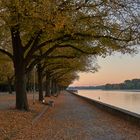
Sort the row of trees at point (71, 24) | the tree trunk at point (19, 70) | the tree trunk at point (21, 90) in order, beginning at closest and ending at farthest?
1. the row of trees at point (71, 24)
2. the tree trunk at point (19, 70)
3. the tree trunk at point (21, 90)

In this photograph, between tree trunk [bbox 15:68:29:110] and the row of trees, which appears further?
tree trunk [bbox 15:68:29:110]

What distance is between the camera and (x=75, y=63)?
47250 millimetres

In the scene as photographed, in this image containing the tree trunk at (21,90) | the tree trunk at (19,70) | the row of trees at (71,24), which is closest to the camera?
the row of trees at (71,24)

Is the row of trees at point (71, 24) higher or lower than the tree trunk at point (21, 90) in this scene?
higher

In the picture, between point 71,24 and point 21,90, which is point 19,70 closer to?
point 21,90

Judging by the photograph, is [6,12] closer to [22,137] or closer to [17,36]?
[22,137]

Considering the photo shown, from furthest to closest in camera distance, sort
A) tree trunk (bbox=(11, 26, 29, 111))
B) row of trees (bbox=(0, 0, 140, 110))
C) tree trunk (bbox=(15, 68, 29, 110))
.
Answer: tree trunk (bbox=(15, 68, 29, 110)), tree trunk (bbox=(11, 26, 29, 111)), row of trees (bbox=(0, 0, 140, 110))

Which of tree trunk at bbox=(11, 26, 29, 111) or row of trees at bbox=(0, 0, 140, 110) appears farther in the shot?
tree trunk at bbox=(11, 26, 29, 111)

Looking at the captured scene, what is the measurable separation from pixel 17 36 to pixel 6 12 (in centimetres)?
807

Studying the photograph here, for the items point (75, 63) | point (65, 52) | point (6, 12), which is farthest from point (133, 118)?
point (75, 63)

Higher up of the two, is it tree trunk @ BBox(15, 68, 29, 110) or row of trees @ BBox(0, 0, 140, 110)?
row of trees @ BBox(0, 0, 140, 110)

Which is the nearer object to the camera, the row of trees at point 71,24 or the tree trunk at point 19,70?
the row of trees at point 71,24

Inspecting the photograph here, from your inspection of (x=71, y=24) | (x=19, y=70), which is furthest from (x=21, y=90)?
(x=71, y=24)

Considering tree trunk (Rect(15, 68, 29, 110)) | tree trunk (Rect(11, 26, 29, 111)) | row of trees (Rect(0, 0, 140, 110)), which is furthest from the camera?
tree trunk (Rect(15, 68, 29, 110))
